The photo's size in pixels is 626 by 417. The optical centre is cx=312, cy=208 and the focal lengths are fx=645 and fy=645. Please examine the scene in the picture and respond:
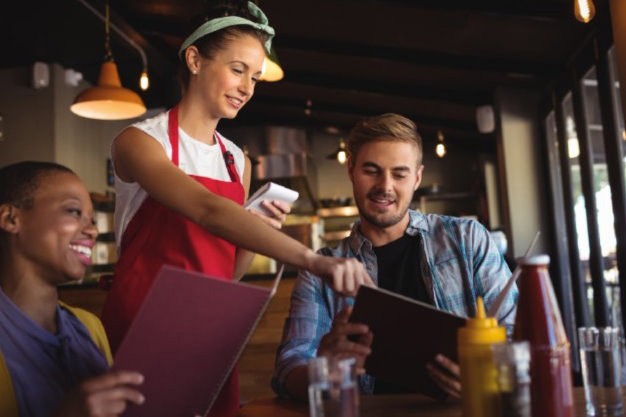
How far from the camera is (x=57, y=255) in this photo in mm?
1276

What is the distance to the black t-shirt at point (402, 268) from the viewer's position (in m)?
1.91

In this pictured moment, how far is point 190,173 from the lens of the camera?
70.2 inches

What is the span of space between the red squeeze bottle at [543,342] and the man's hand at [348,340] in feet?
1.05

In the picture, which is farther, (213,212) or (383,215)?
(383,215)

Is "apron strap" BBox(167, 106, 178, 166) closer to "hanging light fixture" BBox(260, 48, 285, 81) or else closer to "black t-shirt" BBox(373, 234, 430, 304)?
"black t-shirt" BBox(373, 234, 430, 304)

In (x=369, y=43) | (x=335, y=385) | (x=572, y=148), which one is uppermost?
(x=369, y=43)

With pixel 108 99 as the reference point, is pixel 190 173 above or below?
below

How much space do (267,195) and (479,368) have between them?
2.64ft

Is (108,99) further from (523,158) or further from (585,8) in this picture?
(523,158)

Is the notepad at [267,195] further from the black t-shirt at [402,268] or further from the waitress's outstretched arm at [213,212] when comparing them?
the black t-shirt at [402,268]

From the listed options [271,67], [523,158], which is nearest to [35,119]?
[271,67]

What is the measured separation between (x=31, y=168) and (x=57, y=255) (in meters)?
0.19

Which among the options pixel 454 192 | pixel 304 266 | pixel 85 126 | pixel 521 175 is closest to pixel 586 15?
pixel 304 266

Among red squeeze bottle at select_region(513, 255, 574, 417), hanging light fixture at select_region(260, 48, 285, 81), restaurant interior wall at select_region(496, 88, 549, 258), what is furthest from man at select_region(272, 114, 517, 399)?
restaurant interior wall at select_region(496, 88, 549, 258)
